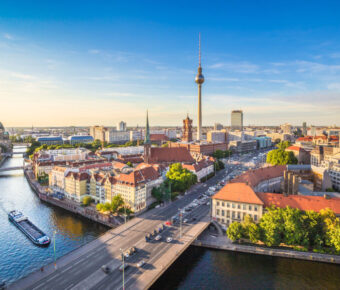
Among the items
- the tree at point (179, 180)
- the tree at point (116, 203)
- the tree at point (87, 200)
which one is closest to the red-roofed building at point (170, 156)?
the tree at point (179, 180)

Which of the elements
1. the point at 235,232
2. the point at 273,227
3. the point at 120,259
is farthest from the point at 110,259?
the point at 273,227

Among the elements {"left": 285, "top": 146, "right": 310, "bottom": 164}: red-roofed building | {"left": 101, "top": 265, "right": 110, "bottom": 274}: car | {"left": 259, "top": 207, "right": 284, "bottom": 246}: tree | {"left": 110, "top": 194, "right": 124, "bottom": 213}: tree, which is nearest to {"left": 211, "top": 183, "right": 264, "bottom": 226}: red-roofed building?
{"left": 259, "top": 207, "right": 284, "bottom": 246}: tree

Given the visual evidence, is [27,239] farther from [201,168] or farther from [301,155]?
[301,155]

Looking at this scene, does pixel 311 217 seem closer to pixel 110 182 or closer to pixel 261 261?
pixel 261 261

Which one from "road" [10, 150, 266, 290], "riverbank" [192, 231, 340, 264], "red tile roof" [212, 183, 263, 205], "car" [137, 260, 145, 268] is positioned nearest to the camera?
"road" [10, 150, 266, 290]

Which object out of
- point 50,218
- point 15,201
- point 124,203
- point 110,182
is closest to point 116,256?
point 124,203

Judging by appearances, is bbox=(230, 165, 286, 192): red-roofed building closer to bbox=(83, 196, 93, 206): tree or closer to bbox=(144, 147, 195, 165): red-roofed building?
bbox=(83, 196, 93, 206): tree
